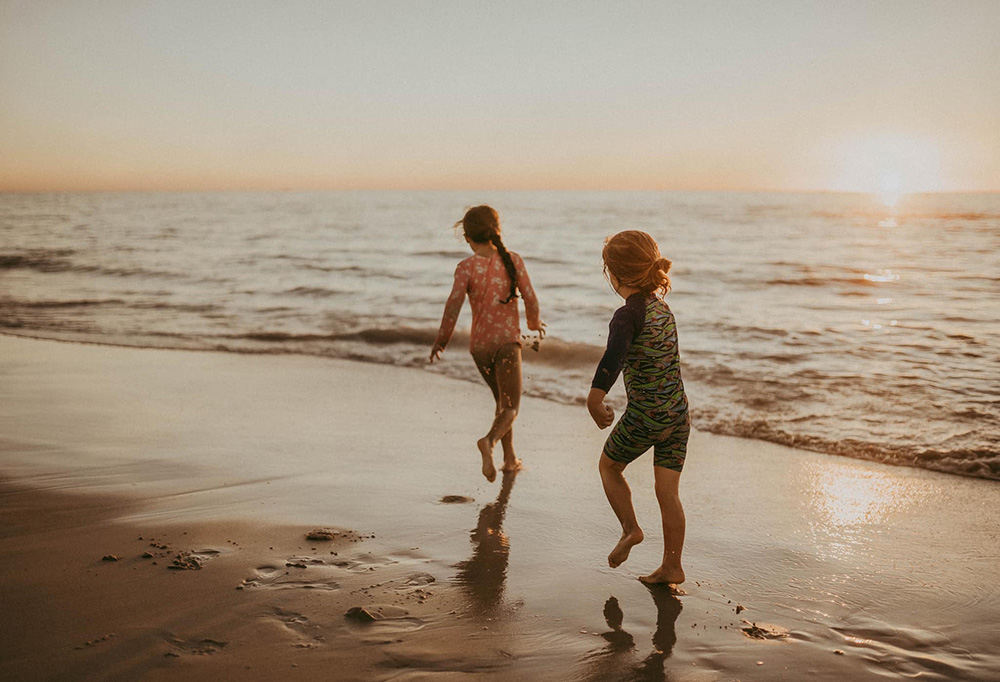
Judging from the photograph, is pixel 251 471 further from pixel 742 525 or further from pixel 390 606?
pixel 742 525

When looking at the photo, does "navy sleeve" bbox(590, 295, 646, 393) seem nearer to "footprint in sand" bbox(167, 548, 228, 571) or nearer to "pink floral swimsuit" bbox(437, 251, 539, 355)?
"pink floral swimsuit" bbox(437, 251, 539, 355)

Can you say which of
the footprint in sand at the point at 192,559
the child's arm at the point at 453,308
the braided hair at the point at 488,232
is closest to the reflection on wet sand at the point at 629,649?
the footprint in sand at the point at 192,559

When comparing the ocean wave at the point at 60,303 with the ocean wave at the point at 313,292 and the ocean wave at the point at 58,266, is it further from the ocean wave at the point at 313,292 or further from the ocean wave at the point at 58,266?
the ocean wave at the point at 58,266

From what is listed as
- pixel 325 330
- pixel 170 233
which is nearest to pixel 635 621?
pixel 325 330

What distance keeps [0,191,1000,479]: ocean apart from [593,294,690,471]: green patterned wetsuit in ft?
11.1

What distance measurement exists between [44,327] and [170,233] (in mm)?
28466

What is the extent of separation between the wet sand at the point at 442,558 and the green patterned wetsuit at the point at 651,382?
0.70 m

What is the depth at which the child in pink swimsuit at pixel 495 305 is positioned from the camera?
5.51 meters

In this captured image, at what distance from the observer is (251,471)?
213 inches

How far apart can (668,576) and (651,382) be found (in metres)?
0.95

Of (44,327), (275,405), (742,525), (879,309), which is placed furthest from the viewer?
(879,309)

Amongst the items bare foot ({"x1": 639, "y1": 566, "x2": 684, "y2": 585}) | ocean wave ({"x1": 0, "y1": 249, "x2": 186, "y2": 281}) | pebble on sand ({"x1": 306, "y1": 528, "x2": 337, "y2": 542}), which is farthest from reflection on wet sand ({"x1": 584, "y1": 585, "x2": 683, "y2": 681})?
ocean wave ({"x1": 0, "y1": 249, "x2": 186, "y2": 281})

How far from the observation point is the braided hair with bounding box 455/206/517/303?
5500 millimetres

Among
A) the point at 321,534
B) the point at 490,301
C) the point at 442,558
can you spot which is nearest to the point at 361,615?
the point at 442,558
